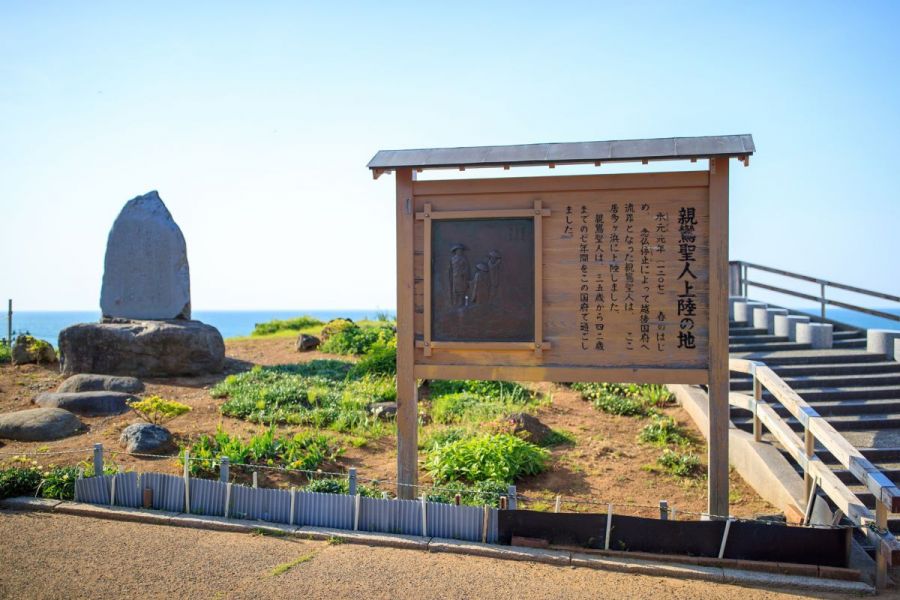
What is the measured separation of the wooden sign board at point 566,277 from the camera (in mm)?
7062

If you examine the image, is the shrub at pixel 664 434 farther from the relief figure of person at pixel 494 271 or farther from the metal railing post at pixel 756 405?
the relief figure of person at pixel 494 271

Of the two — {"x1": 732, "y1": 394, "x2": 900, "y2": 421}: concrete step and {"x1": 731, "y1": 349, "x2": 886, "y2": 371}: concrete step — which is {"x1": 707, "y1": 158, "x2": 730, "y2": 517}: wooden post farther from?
{"x1": 731, "y1": 349, "x2": 886, "y2": 371}: concrete step

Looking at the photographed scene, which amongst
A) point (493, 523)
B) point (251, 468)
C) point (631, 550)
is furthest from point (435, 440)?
point (631, 550)

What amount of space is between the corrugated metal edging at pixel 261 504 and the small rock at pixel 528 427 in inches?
156

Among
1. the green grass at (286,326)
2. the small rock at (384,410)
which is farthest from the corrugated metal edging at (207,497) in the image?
the green grass at (286,326)

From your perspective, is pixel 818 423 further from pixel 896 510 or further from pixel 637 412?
pixel 637 412

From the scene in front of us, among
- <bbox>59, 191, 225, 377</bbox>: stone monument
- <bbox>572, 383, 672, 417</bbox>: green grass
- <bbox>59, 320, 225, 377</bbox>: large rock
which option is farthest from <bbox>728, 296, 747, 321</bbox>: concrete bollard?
<bbox>59, 320, 225, 377</bbox>: large rock

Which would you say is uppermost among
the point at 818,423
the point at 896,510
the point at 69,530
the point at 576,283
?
the point at 576,283

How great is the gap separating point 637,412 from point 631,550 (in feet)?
19.1

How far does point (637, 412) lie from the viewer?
11812 millimetres

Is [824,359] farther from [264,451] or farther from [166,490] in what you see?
[166,490]

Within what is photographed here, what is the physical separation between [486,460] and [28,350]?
40.0 feet

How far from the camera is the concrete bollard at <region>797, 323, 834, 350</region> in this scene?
12.6 meters

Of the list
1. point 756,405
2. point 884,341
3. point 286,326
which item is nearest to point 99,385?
point 756,405
